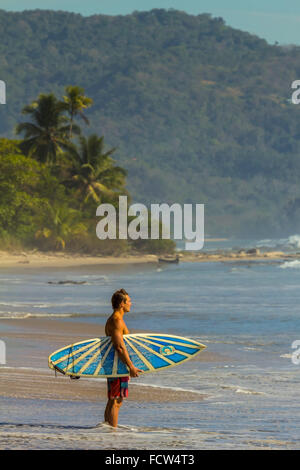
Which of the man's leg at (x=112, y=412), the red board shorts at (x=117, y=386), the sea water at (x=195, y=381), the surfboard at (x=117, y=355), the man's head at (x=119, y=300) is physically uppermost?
the man's head at (x=119, y=300)

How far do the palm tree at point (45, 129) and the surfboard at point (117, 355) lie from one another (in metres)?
47.8

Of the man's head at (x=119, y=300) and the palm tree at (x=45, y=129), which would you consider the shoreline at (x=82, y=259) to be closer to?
the palm tree at (x=45, y=129)

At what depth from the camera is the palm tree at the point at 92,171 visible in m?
57.2

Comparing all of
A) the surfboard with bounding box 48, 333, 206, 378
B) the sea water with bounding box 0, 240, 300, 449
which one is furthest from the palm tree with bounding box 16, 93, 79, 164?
the surfboard with bounding box 48, 333, 206, 378

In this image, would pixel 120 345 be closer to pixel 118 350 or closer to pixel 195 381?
pixel 118 350

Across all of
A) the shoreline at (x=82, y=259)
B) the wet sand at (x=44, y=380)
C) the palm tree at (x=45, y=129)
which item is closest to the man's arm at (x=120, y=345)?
the wet sand at (x=44, y=380)

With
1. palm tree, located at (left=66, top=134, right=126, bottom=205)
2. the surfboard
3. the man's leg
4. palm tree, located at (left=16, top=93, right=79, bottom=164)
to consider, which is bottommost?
the man's leg

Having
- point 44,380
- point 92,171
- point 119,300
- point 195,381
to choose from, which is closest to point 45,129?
point 92,171

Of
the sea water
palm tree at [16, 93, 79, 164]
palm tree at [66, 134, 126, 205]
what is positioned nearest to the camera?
the sea water

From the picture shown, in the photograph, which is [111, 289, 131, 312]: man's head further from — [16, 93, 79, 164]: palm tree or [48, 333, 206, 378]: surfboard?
[16, 93, 79, 164]: palm tree

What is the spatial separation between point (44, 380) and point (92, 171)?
47.3 m

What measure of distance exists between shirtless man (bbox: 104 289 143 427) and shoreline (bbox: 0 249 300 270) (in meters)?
35.9

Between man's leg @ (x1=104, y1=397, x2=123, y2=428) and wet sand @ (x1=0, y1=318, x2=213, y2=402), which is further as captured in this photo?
wet sand @ (x1=0, y1=318, x2=213, y2=402)

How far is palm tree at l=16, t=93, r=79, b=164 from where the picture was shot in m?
56.0
